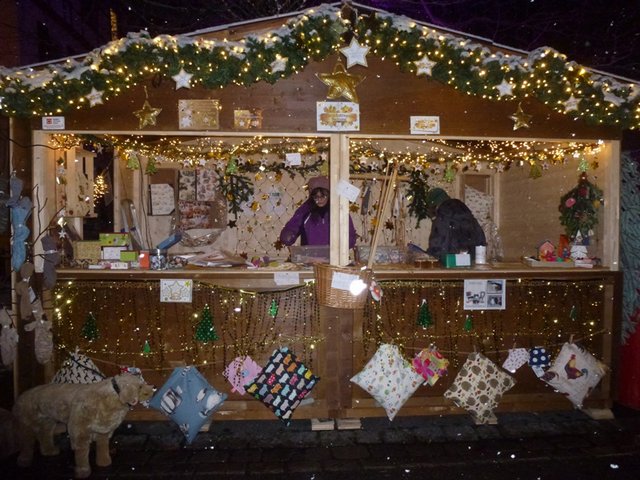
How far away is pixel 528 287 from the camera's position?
185 inches

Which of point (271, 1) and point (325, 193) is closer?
point (325, 193)

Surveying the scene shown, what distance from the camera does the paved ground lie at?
12.1ft

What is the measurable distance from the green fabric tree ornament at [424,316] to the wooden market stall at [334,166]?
0.30 feet

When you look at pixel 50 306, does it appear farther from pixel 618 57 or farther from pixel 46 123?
pixel 618 57

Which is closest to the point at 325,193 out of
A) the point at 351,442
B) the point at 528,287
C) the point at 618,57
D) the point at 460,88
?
the point at 460,88

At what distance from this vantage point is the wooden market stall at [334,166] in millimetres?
4121

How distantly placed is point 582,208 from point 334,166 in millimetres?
2907

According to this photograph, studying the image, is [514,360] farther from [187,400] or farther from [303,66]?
[303,66]

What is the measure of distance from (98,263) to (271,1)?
1084 centimetres

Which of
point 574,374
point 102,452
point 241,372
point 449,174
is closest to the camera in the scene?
point 102,452

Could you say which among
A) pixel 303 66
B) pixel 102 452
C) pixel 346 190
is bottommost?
pixel 102 452

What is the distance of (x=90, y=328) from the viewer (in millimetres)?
4379

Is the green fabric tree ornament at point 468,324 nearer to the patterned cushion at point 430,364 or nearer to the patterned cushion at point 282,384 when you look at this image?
the patterned cushion at point 430,364

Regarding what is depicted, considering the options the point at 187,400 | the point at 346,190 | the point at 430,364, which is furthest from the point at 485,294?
the point at 187,400
